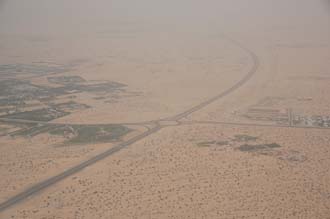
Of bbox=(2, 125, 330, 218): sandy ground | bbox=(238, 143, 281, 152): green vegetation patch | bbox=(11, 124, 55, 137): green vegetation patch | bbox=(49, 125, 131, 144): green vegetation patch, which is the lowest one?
bbox=(2, 125, 330, 218): sandy ground

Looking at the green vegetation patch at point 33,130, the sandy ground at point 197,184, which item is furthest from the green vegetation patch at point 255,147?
the green vegetation patch at point 33,130

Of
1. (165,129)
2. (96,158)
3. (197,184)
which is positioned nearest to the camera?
(197,184)

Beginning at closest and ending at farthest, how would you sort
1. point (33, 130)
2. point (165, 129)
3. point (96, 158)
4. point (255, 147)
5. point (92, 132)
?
point (96, 158)
point (255, 147)
point (92, 132)
point (33, 130)
point (165, 129)

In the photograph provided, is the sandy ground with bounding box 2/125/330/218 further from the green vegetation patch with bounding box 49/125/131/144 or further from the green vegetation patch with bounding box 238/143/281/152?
the green vegetation patch with bounding box 49/125/131/144

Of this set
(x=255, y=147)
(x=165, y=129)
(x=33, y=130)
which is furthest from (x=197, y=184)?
(x=33, y=130)

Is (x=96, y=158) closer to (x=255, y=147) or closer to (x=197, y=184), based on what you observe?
(x=197, y=184)

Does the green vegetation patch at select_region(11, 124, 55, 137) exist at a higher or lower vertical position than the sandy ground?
higher

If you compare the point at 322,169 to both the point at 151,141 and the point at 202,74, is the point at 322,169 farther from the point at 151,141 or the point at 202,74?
the point at 202,74

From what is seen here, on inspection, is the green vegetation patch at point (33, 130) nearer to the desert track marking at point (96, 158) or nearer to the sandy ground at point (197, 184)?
the desert track marking at point (96, 158)

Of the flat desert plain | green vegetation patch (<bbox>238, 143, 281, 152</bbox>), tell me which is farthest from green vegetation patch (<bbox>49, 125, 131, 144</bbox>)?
green vegetation patch (<bbox>238, 143, 281, 152</bbox>)
